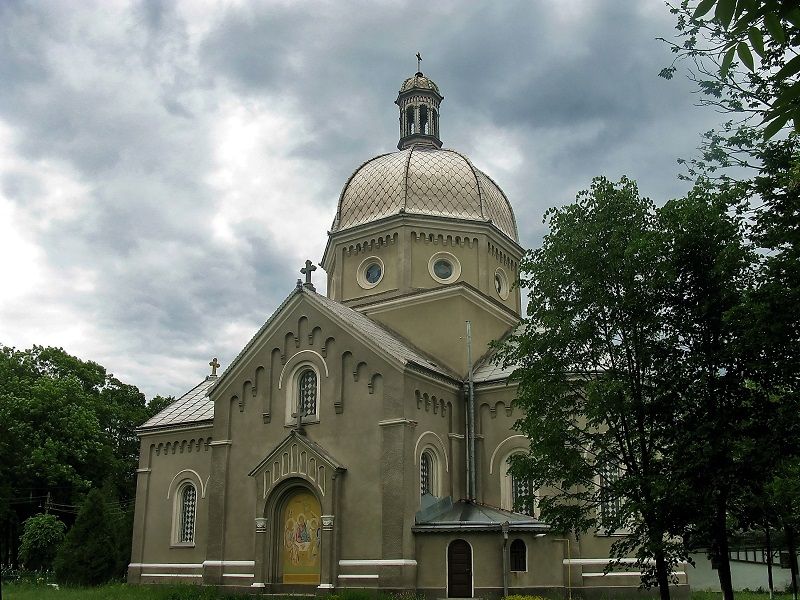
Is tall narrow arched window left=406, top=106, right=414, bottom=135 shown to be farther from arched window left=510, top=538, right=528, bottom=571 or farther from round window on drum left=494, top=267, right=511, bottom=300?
arched window left=510, top=538, right=528, bottom=571

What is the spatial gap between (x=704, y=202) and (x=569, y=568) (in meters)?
14.5

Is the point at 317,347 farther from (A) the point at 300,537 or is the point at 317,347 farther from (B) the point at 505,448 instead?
(B) the point at 505,448

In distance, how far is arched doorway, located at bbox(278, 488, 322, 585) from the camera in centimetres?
2453

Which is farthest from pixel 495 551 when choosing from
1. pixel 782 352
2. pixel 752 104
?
pixel 752 104

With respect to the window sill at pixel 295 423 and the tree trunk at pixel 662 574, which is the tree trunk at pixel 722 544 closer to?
the tree trunk at pixel 662 574

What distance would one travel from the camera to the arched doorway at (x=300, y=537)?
2453 centimetres

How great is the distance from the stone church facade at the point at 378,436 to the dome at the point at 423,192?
86 millimetres

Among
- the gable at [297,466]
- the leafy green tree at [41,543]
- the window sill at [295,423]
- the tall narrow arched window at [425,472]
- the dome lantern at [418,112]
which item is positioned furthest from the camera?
the dome lantern at [418,112]

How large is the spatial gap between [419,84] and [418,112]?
141 centimetres

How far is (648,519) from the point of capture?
1268 centimetres

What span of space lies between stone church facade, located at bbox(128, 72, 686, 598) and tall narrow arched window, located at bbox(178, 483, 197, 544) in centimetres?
6

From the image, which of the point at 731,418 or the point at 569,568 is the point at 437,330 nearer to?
the point at 569,568

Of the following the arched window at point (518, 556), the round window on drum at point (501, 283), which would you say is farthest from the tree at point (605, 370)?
the round window on drum at point (501, 283)

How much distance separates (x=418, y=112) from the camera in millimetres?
36844
